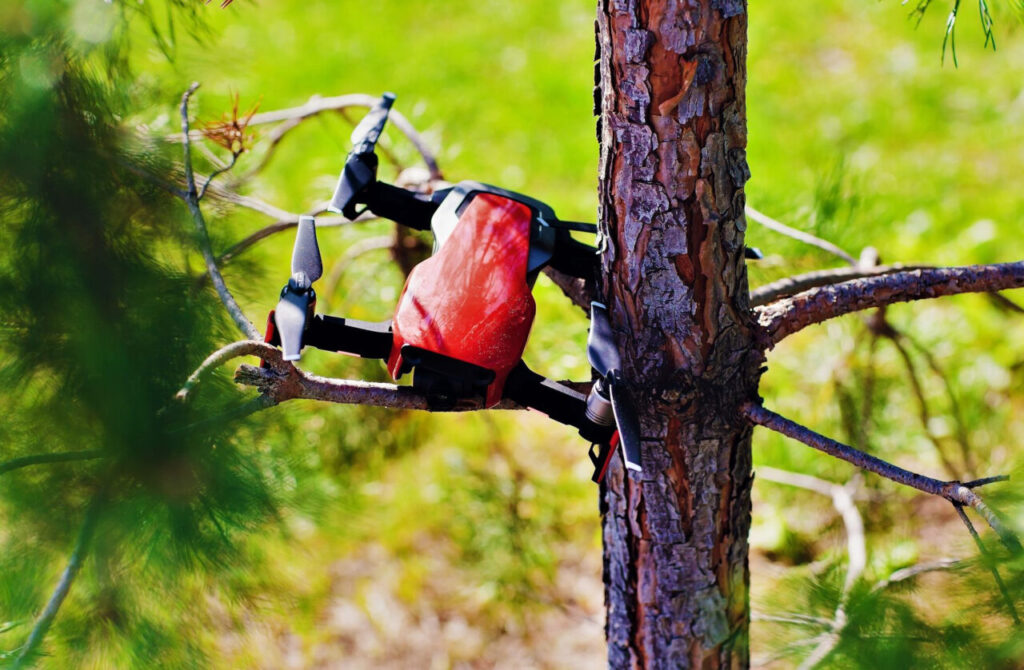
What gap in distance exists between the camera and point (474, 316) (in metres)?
0.71

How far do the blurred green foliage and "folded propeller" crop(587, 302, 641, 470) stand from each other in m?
0.24

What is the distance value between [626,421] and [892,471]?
20 cm

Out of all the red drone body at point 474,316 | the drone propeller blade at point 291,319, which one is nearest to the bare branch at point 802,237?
the red drone body at point 474,316

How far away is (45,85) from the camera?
0.65m

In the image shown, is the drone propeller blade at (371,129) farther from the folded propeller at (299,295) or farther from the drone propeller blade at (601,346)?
the drone propeller blade at (601,346)

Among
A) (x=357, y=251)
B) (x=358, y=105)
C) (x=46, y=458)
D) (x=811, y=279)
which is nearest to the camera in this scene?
(x=46, y=458)

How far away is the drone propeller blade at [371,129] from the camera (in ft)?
2.54

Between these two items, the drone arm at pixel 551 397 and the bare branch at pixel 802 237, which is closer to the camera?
the drone arm at pixel 551 397

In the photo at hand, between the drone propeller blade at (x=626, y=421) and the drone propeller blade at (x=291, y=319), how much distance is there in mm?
227

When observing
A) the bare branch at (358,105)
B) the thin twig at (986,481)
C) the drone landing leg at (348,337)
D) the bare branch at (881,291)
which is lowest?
the thin twig at (986,481)

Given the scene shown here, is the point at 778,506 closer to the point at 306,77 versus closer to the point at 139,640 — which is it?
the point at 139,640

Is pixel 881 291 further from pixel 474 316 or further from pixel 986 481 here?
pixel 474 316

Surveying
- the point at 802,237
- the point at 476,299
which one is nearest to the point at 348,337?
the point at 476,299

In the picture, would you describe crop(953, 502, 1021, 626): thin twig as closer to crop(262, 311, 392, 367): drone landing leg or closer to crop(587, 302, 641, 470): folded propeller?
crop(587, 302, 641, 470): folded propeller
